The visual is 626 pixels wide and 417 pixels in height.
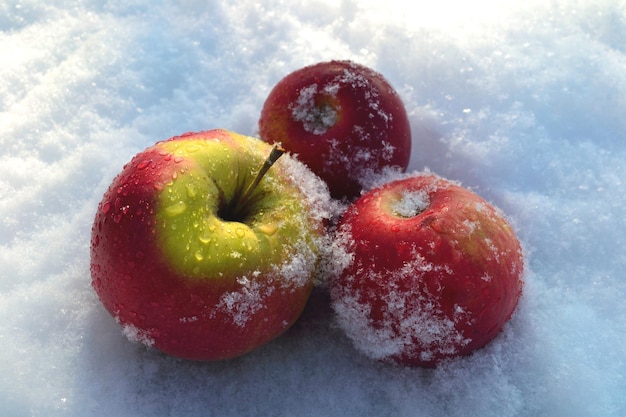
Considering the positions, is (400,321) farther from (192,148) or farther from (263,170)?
(192,148)

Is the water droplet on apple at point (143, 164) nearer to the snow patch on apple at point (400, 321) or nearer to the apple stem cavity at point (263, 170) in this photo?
the apple stem cavity at point (263, 170)

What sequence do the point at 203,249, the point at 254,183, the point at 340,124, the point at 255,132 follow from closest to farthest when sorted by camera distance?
the point at 203,249 → the point at 254,183 → the point at 340,124 → the point at 255,132

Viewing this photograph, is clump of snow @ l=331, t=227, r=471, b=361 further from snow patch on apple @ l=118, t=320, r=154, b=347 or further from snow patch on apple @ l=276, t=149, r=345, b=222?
snow patch on apple @ l=118, t=320, r=154, b=347

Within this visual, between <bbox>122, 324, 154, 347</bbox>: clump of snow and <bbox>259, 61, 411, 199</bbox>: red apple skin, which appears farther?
<bbox>259, 61, 411, 199</bbox>: red apple skin

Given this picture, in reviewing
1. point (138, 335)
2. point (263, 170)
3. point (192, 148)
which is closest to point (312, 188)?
point (263, 170)

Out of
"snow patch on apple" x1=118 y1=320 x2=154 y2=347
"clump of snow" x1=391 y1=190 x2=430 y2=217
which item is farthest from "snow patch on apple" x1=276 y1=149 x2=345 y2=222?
"snow patch on apple" x1=118 y1=320 x2=154 y2=347

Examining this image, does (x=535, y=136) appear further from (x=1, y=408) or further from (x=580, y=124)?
(x=1, y=408)
